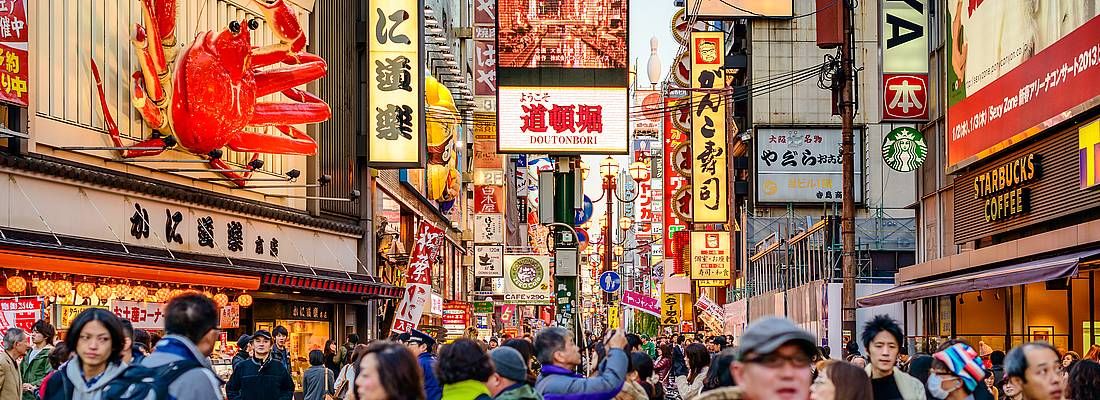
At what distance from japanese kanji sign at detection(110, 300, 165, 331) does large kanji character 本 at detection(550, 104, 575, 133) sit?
9.21m

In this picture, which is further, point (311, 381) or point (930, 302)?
point (930, 302)

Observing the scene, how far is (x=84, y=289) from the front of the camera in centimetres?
2280

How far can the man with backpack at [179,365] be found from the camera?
6.93 m

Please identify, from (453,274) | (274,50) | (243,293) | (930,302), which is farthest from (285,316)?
(453,274)

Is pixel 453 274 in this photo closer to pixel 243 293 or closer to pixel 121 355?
pixel 243 293

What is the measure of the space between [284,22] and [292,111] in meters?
1.87

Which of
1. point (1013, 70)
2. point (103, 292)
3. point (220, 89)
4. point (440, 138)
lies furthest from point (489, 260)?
point (1013, 70)

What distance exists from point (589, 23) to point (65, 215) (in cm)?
1160

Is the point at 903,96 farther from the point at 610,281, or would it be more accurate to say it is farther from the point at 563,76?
the point at 610,281

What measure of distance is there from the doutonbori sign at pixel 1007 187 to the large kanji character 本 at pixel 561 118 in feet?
25.9

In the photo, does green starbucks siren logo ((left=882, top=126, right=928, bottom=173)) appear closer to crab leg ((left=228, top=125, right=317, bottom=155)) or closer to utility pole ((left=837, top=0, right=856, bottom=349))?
utility pole ((left=837, top=0, right=856, bottom=349))

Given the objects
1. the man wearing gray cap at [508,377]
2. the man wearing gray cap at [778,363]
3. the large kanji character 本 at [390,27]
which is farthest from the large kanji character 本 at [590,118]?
the man wearing gray cap at [778,363]

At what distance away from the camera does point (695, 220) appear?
59.2 m

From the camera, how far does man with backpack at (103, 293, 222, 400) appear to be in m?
6.93
